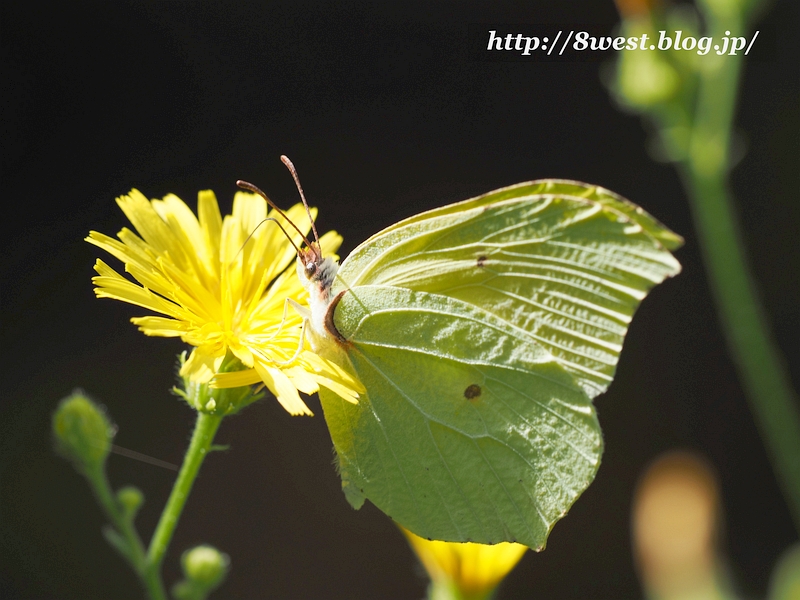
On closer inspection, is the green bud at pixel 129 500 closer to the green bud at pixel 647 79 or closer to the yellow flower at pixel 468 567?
the yellow flower at pixel 468 567

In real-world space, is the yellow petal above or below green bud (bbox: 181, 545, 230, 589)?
above

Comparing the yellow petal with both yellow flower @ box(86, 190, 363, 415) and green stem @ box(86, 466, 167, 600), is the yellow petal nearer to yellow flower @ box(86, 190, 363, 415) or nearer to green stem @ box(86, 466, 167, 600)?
yellow flower @ box(86, 190, 363, 415)

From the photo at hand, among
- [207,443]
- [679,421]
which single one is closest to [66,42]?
[207,443]

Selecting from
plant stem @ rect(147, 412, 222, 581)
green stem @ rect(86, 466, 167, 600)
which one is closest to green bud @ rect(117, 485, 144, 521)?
green stem @ rect(86, 466, 167, 600)

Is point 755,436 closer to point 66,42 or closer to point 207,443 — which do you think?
point 207,443

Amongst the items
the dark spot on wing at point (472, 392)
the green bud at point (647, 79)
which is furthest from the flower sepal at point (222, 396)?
the green bud at point (647, 79)

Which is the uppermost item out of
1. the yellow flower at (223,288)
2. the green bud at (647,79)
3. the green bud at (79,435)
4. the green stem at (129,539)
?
the green bud at (647,79)
